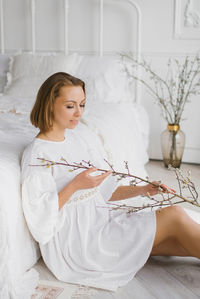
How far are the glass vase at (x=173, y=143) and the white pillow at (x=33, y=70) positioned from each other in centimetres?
88

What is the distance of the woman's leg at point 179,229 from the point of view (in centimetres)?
161

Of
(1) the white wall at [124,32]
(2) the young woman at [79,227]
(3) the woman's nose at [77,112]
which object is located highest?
(1) the white wall at [124,32]

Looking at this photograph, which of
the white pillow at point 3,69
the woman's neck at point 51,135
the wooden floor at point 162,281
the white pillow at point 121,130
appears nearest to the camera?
the wooden floor at point 162,281

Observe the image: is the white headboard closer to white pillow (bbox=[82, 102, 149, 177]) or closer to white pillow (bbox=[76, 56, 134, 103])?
white pillow (bbox=[76, 56, 134, 103])

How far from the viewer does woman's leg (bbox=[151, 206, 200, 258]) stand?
1.61 metres

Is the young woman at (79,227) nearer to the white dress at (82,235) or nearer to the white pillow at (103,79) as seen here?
the white dress at (82,235)

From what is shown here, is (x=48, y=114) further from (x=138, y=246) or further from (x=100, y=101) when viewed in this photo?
(x=100, y=101)

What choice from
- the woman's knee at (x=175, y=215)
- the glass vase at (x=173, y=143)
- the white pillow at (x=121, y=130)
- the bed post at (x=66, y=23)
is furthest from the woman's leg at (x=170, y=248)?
→ the bed post at (x=66, y=23)

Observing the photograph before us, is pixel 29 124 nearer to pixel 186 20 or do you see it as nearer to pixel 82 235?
pixel 82 235

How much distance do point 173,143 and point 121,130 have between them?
75cm

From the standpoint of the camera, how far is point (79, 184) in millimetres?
1555

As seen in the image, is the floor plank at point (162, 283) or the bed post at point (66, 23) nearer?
the floor plank at point (162, 283)

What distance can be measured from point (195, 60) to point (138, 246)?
2.15 m

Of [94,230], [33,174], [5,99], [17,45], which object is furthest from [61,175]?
[17,45]
